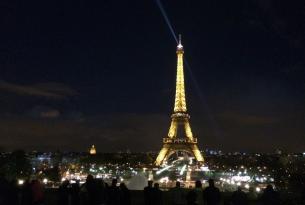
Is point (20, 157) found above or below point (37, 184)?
above

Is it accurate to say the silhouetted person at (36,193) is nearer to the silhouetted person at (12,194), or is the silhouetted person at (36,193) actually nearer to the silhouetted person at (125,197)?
the silhouetted person at (12,194)

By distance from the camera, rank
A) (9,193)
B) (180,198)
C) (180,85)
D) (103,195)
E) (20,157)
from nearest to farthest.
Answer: (9,193) → (103,195) → (180,198) → (20,157) → (180,85)

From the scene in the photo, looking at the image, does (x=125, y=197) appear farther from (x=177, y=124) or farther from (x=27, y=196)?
(x=177, y=124)

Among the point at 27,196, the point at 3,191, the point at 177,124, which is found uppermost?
the point at 177,124

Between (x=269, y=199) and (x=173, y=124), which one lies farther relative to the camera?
(x=173, y=124)

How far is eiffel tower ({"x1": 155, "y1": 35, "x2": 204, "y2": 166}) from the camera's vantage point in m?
79.3

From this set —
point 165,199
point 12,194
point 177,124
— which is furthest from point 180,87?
point 12,194

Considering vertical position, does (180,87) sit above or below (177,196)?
above

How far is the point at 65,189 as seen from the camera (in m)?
13.5

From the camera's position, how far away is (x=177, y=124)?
8200cm

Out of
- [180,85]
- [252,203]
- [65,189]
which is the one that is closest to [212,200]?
[252,203]

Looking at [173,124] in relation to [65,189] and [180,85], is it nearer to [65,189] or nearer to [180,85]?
[180,85]

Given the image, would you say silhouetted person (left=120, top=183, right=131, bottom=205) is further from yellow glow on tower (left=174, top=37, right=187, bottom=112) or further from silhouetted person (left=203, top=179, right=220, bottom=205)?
yellow glow on tower (left=174, top=37, right=187, bottom=112)

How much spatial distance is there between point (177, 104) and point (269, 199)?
68.1 metres
